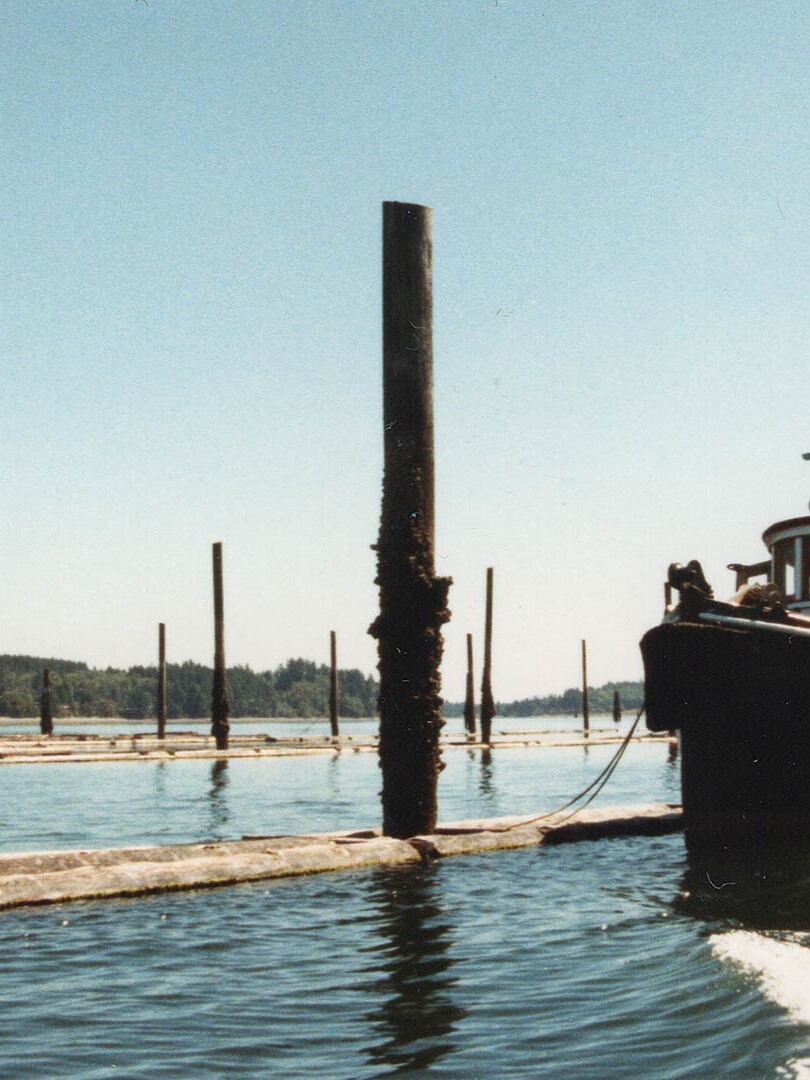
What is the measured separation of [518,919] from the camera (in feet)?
29.8

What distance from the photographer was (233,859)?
401 inches

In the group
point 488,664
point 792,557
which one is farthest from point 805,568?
point 488,664

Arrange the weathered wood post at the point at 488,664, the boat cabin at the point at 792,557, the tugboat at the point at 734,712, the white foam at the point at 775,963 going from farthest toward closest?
the weathered wood post at the point at 488,664, the boat cabin at the point at 792,557, the tugboat at the point at 734,712, the white foam at the point at 775,963

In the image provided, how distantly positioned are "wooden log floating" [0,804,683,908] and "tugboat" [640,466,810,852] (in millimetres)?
1559

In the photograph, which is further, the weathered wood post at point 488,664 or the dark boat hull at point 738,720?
the weathered wood post at point 488,664

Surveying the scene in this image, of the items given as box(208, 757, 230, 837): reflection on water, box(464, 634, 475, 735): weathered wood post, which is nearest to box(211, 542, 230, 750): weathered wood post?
box(208, 757, 230, 837): reflection on water

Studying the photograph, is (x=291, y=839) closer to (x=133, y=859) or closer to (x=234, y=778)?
(x=133, y=859)

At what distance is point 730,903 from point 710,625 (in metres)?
3.79

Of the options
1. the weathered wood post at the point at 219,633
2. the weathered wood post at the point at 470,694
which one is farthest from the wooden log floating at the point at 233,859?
the weathered wood post at the point at 470,694

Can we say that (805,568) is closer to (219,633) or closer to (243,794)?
(243,794)

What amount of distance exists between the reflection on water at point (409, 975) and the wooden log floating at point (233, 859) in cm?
55

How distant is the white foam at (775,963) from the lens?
6582 millimetres

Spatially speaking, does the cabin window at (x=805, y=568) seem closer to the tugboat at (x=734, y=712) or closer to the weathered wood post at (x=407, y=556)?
the tugboat at (x=734, y=712)

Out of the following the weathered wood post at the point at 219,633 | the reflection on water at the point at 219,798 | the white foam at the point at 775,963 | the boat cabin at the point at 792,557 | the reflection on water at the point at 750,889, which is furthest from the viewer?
the weathered wood post at the point at 219,633
